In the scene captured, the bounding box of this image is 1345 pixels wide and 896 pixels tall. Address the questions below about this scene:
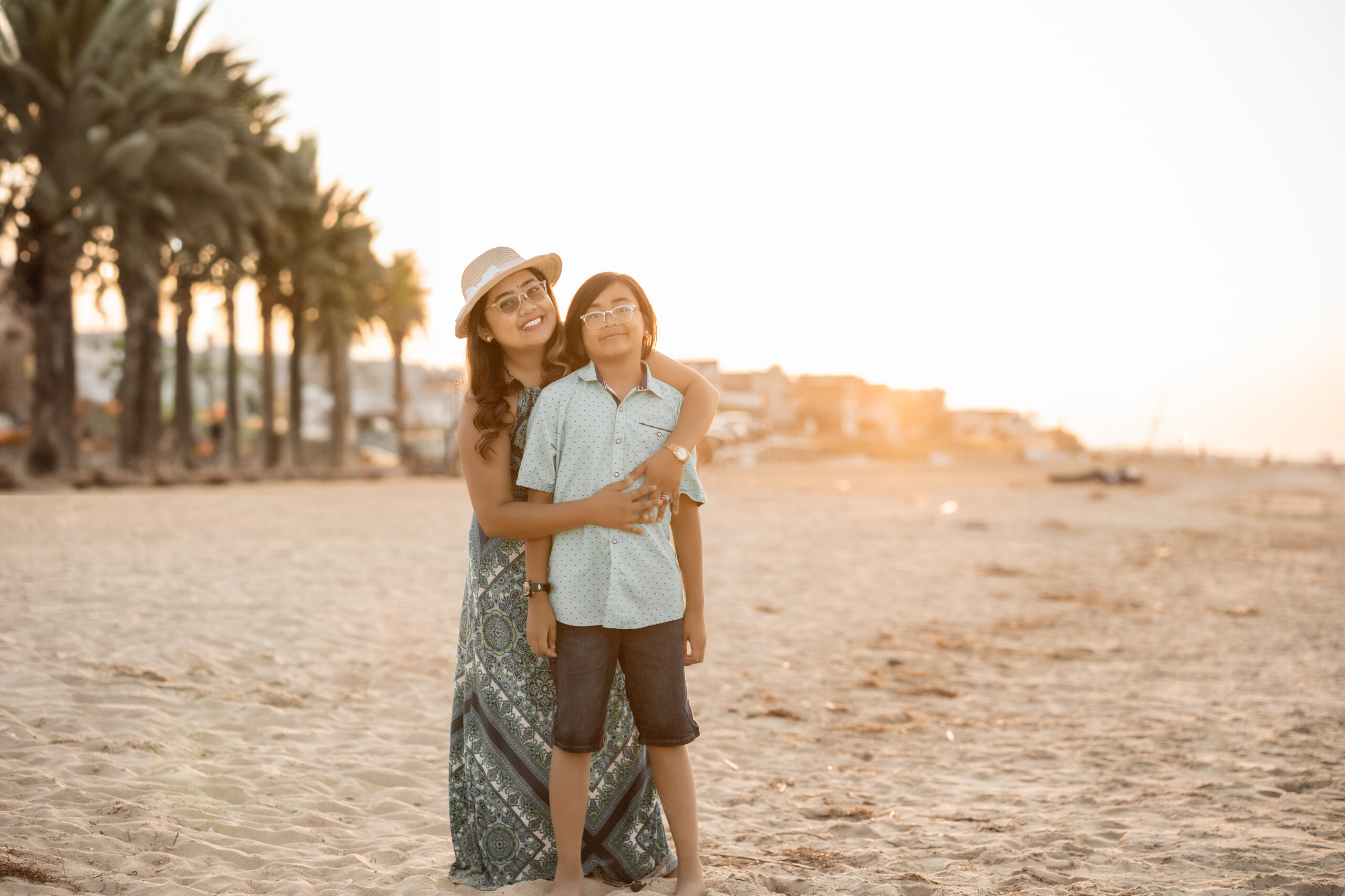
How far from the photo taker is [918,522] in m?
20.3

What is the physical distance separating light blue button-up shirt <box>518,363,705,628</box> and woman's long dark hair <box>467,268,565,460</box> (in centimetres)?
11

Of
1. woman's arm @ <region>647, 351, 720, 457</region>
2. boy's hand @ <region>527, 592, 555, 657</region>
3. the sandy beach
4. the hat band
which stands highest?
the hat band

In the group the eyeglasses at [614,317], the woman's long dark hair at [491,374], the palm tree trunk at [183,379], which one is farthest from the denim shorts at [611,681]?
the palm tree trunk at [183,379]

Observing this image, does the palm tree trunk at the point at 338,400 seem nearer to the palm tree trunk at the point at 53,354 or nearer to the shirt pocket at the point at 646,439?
the palm tree trunk at the point at 53,354

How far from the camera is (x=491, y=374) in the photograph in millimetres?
2979

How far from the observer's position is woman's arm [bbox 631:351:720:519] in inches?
108

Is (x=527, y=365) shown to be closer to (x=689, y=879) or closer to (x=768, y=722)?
(x=689, y=879)

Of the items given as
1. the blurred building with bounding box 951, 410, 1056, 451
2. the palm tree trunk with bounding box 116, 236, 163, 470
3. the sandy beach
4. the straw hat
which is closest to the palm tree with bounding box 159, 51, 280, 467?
the palm tree trunk with bounding box 116, 236, 163, 470

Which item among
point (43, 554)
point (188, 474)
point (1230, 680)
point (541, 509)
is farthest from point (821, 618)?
point (188, 474)

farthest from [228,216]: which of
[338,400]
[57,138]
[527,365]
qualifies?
[527,365]

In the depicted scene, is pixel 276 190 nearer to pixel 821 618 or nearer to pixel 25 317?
pixel 25 317

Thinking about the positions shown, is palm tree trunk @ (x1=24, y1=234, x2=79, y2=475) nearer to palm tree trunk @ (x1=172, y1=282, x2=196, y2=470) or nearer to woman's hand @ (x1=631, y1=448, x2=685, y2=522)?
palm tree trunk @ (x1=172, y1=282, x2=196, y2=470)

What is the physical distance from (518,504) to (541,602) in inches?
11.8

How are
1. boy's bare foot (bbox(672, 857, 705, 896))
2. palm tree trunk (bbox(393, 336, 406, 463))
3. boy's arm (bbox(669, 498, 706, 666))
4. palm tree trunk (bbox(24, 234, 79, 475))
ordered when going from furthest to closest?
1. palm tree trunk (bbox(393, 336, 406, 463))
2. palm tree trunk (bbox(24, 234, 79, 475))
3. boy's bare foot (bbox(672, 857, 705, 896))
4. boy's arm (bbox(669, 498, 706, 666))
